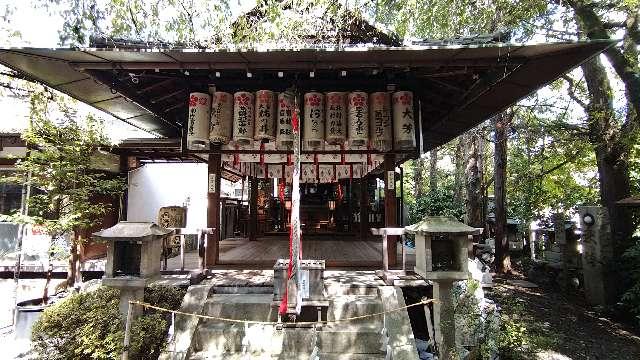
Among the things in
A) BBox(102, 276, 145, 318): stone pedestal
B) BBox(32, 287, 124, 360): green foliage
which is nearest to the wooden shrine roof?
BBox(102, 276, 145, 318): stone pedestal

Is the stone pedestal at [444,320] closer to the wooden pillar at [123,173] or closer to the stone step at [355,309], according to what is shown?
the stone step at [355,309]

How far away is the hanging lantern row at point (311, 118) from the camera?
754cm

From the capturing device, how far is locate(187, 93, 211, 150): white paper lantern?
7742 millimetres

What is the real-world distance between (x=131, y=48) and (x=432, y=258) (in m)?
6.31

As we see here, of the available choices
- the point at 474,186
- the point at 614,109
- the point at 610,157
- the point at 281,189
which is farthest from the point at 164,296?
the point at 614,109

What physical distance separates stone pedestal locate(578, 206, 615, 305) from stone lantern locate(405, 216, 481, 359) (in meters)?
8.26

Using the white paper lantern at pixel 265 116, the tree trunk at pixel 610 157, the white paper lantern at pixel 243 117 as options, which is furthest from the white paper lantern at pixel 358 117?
the tree trunk at pixel 610 157

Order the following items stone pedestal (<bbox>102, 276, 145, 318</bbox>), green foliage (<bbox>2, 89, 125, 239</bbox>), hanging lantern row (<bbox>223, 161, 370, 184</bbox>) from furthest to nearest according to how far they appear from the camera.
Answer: hanging lantern row (<bbox>223, 161, 370, 184</bbox>), green foliage (<bbox>2, 89, 125, 239</bbox>), stone pedestal (<bbox>102, 276, 145, 318</bbox>)

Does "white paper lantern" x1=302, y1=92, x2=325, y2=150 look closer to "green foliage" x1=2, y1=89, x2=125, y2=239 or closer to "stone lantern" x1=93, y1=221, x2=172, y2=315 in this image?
"stone lantern" x1=93, y1=221, x2=172, y2=315

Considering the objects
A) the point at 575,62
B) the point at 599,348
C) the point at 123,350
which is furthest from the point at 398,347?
the point at 599,348

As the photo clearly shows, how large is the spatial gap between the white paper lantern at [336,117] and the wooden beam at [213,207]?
2.87 metres

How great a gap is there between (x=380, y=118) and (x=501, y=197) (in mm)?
11153

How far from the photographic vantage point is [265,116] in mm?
7586

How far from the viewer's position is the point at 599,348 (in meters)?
8.56
